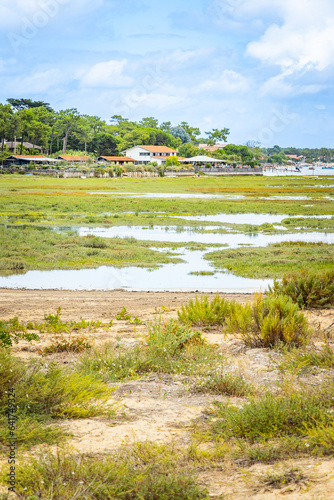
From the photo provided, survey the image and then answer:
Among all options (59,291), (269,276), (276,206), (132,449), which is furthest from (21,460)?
(276,206)

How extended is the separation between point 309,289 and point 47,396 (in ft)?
25.5

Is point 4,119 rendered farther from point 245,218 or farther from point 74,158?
point 245,218

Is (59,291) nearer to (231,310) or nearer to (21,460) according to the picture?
(231,310)

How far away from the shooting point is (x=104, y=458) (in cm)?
496

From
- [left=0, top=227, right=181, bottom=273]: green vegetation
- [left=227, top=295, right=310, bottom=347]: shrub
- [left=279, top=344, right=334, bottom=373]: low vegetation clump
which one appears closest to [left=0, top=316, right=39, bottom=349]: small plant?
[left=227, top=295, right=310, bottom=347]: shrub

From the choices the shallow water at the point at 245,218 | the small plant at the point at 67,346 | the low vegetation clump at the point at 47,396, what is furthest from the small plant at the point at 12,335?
the shallow water at the point at 245,218

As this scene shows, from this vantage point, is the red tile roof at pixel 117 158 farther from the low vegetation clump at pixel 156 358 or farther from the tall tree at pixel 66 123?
the low vegetation clump at pixel 156 358

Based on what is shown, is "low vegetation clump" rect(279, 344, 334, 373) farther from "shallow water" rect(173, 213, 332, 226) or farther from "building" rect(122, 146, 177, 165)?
"building" rect(122, 146, 177, 165)

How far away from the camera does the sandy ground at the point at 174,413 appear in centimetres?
446

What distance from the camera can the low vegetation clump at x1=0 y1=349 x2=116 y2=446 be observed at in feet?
18.9

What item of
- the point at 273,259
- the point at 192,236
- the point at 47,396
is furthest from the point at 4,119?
the point at 47,396

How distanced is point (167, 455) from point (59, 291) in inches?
473

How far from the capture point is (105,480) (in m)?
4.39

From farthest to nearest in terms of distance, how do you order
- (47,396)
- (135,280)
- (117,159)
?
(117,159) → (135,280) → (47,396)
